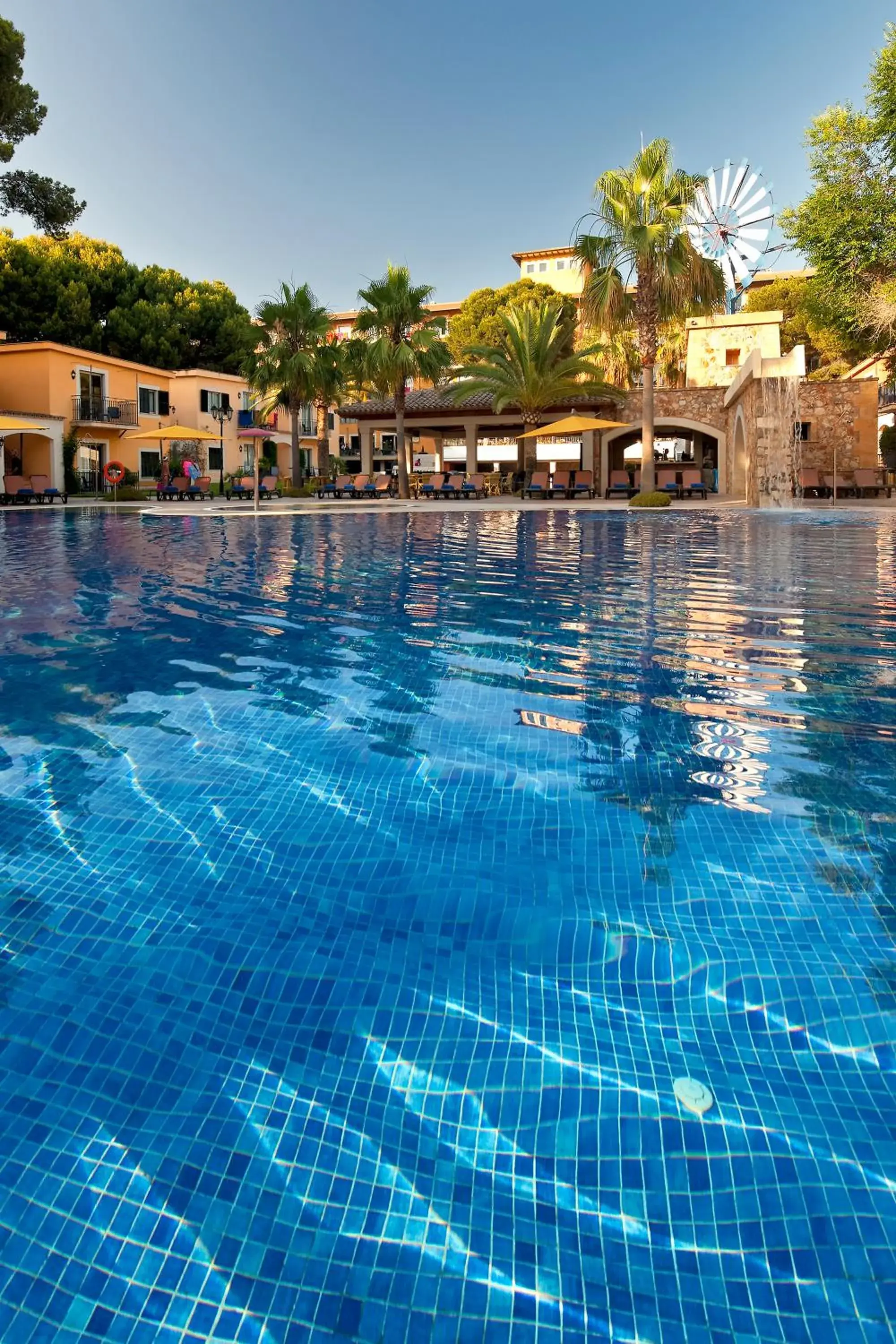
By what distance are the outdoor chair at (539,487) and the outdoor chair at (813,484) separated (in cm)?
810

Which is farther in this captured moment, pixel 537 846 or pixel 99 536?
pixel 99 536

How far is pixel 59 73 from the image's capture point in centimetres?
2355

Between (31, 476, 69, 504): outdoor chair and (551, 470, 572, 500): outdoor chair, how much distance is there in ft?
53.2

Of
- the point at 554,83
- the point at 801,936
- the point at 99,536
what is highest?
the point at 554,83

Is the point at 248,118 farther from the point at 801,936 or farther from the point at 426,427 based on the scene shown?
the point at 801,936

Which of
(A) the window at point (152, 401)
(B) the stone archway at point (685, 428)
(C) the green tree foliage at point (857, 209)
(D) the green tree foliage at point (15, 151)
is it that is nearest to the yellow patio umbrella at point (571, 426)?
(B) the stone archway at point (685, 428)

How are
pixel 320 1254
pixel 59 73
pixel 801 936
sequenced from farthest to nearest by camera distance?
1. pixel 59 73
2. pixel 801 936
3. pixel 320 1254

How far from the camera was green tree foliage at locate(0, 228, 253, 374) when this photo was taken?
3794 centimetres

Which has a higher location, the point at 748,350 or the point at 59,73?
the point at 59,73

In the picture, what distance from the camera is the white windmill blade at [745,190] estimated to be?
4162 centimetres

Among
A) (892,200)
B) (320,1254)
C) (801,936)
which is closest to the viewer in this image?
(320,1254)

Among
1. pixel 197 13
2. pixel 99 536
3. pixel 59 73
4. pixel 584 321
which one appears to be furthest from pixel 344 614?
pixel 59 73

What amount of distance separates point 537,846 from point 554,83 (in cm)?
3144

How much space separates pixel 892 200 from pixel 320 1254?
2568cm
